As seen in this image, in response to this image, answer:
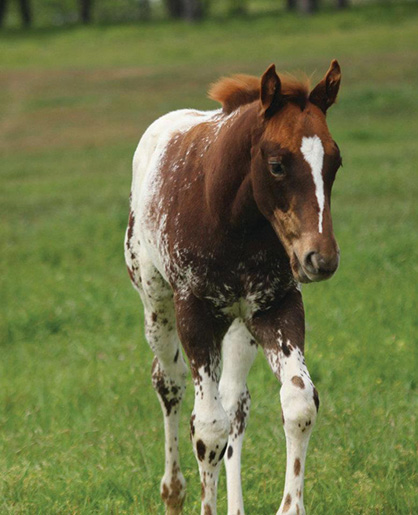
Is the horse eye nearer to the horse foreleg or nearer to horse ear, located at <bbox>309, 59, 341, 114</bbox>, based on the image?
horse ear, located at <bbox>309, 59, 341, 114</bbox>

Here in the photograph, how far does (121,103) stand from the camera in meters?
28.2

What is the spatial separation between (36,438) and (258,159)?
9.63 ft

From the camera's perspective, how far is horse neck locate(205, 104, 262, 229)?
4316 mm

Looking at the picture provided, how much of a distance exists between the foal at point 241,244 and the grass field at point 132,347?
0.53 metres

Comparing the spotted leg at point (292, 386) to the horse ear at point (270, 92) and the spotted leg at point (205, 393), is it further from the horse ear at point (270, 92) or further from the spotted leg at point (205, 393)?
the horse ear at point (270, 92)

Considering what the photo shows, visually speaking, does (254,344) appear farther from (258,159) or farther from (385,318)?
(385,318)

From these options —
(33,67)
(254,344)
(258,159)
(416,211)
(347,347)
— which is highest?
(258,159)

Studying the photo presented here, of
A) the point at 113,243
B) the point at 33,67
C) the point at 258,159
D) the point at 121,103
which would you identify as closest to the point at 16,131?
the point at 121,103

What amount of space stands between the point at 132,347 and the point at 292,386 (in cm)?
405

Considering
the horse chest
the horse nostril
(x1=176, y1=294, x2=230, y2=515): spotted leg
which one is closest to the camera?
the horse nostril

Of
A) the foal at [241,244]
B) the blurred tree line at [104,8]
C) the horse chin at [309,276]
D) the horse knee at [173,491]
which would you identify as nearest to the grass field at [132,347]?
the horse knee at [173,491]

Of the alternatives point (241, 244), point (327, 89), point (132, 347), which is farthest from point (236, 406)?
point (132, 347)

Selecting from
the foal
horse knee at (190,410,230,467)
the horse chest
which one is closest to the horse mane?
the foal

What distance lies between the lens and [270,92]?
4059 millimetres
